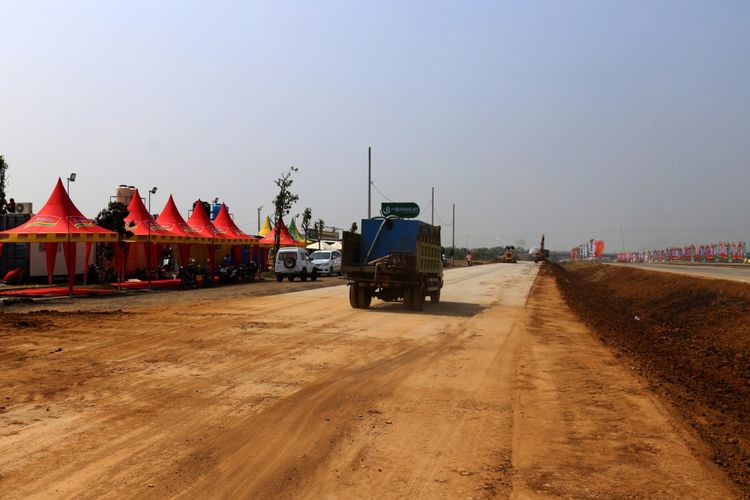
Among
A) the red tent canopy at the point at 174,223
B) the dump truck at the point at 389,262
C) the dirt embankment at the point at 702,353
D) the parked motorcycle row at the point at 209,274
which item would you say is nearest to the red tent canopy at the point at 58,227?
the parked motorcycle row at the point at 209,274

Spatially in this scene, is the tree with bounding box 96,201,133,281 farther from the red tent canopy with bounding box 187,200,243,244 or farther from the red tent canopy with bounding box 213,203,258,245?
the red tent canopy with bounding box 213,203,258,245

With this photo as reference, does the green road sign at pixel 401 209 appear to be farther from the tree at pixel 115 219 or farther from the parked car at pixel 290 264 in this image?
the parked car at pixel 290 264

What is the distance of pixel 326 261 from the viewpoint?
4153 centimetres

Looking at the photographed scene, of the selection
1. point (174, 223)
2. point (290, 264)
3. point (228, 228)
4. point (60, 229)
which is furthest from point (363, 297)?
point (228, 228)

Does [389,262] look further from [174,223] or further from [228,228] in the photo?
[228,228]

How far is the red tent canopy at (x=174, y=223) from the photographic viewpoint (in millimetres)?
31141

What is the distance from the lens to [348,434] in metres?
5.71

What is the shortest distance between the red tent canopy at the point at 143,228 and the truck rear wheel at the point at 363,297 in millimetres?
14431

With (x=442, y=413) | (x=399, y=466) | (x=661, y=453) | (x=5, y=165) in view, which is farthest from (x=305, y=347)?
(x=5, y=165)

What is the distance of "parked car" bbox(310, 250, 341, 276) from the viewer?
41.2 m

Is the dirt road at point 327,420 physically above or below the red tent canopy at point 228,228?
below

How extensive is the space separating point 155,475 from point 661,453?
14.3ft

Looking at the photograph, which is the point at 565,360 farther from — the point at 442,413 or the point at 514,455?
the point at 514,455

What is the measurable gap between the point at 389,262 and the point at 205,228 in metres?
19.5
